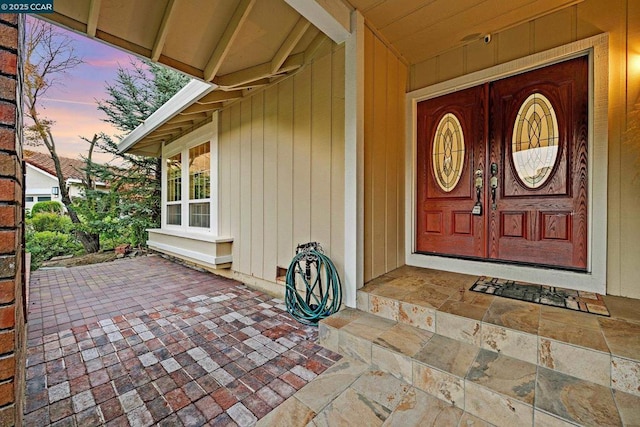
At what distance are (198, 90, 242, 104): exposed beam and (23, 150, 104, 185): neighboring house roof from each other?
21.6 ft

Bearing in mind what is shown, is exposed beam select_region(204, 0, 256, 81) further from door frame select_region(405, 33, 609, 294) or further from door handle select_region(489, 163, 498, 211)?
door handle select_region(489, 163, 498, 211)

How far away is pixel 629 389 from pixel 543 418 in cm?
53

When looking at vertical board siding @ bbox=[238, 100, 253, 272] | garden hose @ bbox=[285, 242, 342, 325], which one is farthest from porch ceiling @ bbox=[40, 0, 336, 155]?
garden hose @ bbox=[285, 242, 342, 325]

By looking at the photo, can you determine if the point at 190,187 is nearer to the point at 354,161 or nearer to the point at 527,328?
the point at 354,161

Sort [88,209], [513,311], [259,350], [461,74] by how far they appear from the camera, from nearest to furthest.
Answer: [513,311] → [259,350] → [461,74] → [88,209]

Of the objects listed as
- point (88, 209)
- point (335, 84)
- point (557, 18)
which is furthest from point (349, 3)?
point (88, 209)

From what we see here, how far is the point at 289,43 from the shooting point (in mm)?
2521

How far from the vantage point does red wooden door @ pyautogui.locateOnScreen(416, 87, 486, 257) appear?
8.92ft

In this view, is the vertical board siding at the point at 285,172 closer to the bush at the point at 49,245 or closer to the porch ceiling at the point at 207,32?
the porch ceiling at the point at 207,32

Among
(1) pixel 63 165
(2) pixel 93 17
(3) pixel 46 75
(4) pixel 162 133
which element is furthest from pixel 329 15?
(1) pixel 63 165

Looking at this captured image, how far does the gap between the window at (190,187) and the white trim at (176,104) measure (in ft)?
2.26

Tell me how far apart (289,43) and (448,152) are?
1975 millimetres

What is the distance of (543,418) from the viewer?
→ 1171 millimetres

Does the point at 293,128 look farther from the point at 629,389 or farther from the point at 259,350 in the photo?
the point at 629,389
